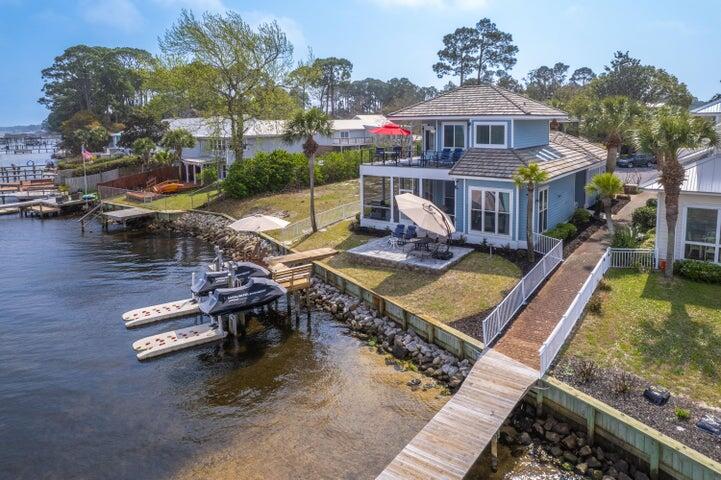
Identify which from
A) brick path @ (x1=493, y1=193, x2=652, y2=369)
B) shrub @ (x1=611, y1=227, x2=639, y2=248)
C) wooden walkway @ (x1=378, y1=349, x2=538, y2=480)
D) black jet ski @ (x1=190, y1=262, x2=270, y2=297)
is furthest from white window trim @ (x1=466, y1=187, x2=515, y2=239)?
wooden walkway @ (x1=378, y1=349, x2=538, y2=480)

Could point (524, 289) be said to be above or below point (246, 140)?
below

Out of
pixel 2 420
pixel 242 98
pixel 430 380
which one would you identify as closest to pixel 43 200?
pixel 242 98

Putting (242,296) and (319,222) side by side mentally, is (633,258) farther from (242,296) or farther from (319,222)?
(319,222)

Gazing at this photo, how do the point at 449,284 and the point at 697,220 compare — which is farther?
the point at 449,284

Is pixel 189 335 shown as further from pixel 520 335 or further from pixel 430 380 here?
pixel 520 335

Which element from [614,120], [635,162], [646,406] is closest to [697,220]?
[646,406]

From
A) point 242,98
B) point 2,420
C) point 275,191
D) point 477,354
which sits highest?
point 242,98

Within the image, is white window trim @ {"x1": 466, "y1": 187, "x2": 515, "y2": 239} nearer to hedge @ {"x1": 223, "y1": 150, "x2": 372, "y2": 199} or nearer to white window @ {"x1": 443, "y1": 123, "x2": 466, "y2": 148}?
white window @ {"x1": 443, "y1": 123, "x2": 466, "y2": 148}
